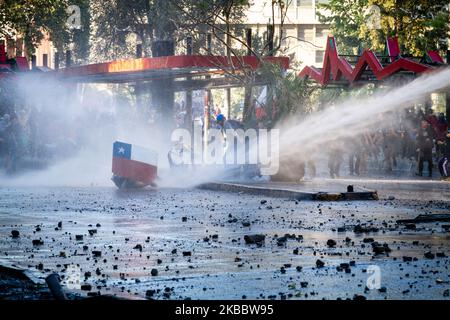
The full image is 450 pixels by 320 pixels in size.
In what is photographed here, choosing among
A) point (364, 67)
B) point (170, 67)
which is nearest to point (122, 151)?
point (170, 67)

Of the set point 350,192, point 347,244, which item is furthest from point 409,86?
point 347,244

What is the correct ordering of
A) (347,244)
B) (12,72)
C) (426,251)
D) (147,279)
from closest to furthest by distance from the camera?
(147,279) < (426,251) < (347,244) < (12,72)

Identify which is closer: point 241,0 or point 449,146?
point 449,146

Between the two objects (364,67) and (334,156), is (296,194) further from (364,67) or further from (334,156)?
(364,67)

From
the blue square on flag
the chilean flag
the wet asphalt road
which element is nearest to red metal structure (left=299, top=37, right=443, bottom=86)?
the chilean flag

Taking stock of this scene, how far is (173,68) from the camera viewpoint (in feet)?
112

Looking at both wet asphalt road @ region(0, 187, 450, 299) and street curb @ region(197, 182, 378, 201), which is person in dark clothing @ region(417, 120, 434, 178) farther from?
wet asphalt road @ region(0, 187, 450, 299)

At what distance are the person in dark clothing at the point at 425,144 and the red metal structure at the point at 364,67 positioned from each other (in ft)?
5.62

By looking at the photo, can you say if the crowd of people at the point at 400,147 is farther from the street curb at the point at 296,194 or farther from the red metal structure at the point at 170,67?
the street curb at the point at 296,194

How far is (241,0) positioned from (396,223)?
2040 cm

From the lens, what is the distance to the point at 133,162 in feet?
88.3

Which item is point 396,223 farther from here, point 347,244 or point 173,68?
point 173,68

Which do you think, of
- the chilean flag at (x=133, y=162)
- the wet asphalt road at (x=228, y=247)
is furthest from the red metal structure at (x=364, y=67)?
the wet asphalt road at (x=228, y=247)

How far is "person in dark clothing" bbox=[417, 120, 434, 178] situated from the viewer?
1309 inches
